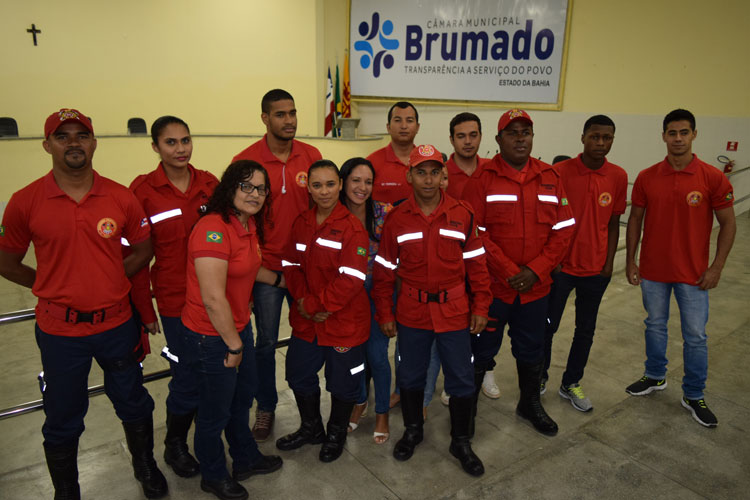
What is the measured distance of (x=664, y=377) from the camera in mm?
3430

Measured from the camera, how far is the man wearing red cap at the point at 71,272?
2084 mm

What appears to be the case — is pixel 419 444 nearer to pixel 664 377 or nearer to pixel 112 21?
pixel 664 377

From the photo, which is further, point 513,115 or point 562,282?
point 562,282

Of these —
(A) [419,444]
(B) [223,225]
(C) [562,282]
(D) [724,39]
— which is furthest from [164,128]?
(D) [724,39]

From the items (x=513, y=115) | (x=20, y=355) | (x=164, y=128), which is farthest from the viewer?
(x=20, y=355)

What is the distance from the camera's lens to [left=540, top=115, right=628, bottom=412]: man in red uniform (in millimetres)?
3010

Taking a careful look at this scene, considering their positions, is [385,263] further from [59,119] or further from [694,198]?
[694,198]

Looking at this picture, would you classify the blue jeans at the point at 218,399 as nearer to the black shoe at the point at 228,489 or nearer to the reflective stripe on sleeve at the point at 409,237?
the black shoe at the point at 228,489

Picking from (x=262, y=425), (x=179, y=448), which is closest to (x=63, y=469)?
(x=179, y=448)

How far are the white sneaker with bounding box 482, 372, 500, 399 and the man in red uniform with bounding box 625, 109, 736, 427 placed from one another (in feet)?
3.62

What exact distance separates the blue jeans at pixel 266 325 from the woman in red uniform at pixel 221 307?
35 centimetres

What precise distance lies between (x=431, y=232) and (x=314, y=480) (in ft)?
4.53

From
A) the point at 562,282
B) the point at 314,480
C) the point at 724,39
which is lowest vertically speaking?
the point at 314,480

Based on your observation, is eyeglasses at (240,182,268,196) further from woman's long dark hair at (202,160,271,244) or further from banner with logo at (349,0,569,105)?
banner with logo at (349,0,569,105)
